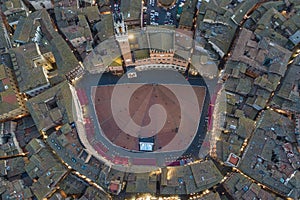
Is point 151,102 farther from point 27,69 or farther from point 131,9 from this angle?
point 27,69

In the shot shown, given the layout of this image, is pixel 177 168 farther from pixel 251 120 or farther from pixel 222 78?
pixel 222 78

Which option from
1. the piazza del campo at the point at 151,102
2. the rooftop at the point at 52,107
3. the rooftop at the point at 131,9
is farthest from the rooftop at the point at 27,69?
the rooftop at the point at 131,9

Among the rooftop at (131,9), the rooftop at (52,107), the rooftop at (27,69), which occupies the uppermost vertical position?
the rooftop at (131,9)

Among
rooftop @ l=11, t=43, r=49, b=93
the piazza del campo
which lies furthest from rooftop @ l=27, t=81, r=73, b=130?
rooftop @ l=11, t=43, r=49, b=93

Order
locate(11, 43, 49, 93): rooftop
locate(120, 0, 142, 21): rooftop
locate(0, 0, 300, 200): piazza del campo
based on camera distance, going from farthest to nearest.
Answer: locate(120, 0, 142, 21): rooftop
locate(11, 43, 49, 93): rooftop
locate(0, 0, 300, 200): piazza del campo

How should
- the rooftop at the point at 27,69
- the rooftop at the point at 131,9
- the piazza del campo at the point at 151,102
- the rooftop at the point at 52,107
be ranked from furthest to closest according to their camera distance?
the rooftop at the point at 131,9 → the rooftop at the point at 27,69 → the rooftop at the point at 52,107 → the piazza del campo at the point at 151,102

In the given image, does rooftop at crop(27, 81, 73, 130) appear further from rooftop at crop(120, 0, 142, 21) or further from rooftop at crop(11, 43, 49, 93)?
rooftop at crop(120, 0, 142, 21)

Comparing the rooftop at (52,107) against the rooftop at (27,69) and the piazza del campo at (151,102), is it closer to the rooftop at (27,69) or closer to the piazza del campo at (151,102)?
the piazza del campo at (151,102)

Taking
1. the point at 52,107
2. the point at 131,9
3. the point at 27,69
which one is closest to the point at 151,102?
the point at 52,107
